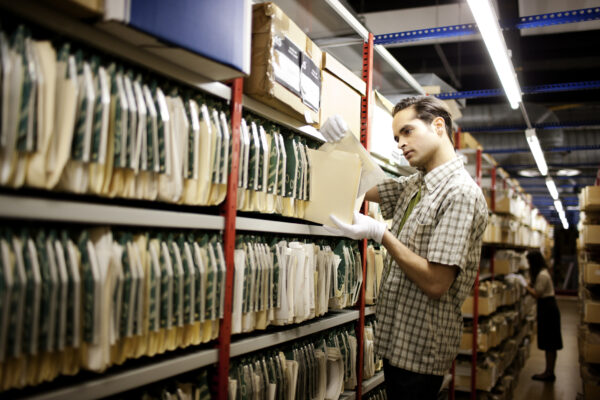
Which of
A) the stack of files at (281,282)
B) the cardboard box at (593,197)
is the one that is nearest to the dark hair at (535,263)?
the cardboard box at (593,197)

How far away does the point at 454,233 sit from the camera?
1.92 metres

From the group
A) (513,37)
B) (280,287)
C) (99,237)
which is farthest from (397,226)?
(513,37)

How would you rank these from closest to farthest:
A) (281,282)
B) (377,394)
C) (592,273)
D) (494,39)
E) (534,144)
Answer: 1. (281,282)
2. (494,39)
3. (377,394)
4. (592,273)
5. (534,144)

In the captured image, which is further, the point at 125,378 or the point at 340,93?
the point at 340,93

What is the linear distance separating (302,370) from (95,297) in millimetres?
1217

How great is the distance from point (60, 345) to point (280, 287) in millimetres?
968

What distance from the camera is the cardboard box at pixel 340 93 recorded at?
237cm

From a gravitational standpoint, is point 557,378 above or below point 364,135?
below

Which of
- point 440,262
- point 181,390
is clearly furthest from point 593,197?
point 181,390

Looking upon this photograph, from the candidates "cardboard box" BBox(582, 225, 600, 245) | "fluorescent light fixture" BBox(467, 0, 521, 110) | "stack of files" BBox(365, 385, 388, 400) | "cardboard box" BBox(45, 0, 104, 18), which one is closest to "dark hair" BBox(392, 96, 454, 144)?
"fluorescent light fixture" BBox(467, 0, 521, 110)

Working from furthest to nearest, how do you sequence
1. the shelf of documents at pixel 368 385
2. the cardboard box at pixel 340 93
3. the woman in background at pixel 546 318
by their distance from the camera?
the woman in background at pixel 546 318 < the shelf of documents at pixel 368 385 < the cardboard box at pixel 340 93

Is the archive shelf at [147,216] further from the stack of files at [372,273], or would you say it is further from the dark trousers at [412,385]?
the stack of files at [372,273]

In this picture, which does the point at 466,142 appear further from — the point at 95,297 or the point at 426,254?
the point at 95,297

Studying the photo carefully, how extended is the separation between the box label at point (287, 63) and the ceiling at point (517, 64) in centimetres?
265
